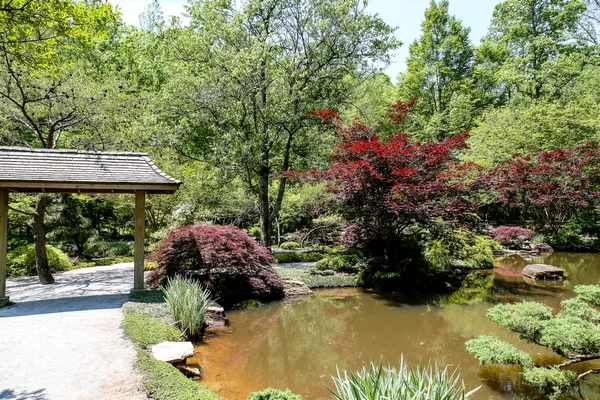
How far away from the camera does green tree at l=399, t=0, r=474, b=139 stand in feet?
88.9

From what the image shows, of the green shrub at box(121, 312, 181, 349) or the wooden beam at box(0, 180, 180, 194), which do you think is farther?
the wooden beam at box(0, 180, 180, 194)

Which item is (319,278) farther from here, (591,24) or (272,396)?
(591,24)

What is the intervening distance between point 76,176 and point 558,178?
65.4 ft

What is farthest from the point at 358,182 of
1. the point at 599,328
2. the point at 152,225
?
the point at 152,225

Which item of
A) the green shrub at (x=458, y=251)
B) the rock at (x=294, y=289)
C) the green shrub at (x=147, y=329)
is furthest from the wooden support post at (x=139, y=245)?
the green shrub at (x=458, y=251)

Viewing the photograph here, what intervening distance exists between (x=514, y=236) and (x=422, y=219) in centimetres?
1087

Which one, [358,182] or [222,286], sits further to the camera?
[358,182]

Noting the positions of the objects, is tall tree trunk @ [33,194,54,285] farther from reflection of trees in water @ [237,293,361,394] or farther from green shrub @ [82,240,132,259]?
reflection of trees in water @ [237,293,361,394]

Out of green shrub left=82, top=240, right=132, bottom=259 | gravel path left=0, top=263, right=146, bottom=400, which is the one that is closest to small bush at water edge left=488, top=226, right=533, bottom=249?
gravel path left=0, top=263, right=146, bottom=400

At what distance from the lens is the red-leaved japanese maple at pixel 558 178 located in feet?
53.7

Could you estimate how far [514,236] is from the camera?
16.8 metres

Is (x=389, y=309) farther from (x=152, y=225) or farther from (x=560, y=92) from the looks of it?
(x=560, y=92)

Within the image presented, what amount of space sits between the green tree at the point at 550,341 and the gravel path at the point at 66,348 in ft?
13.1

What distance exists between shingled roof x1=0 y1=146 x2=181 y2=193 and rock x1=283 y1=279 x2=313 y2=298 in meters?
3.84
